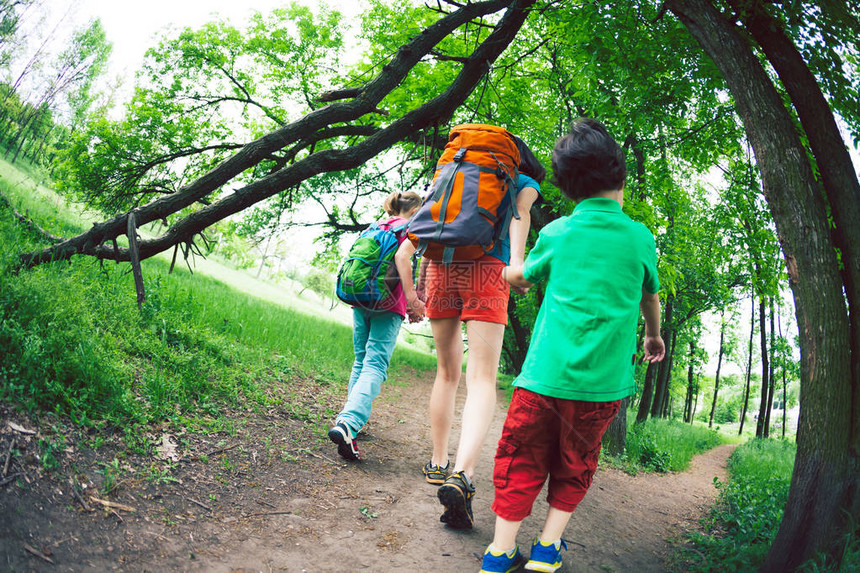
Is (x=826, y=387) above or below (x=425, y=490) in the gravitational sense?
above

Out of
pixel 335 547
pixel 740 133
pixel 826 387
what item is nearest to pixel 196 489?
pixel 335 547

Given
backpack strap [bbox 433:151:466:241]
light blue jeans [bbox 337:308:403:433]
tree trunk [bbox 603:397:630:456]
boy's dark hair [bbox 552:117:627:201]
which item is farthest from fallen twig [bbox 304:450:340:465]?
tree trunk [bbox 603:397:630:456]

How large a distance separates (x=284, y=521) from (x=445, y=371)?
4.03 ft

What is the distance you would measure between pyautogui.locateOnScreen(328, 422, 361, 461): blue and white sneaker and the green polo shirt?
68.1 inches

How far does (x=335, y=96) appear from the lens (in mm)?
4691

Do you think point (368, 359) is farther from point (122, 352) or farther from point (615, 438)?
point (615, 438)

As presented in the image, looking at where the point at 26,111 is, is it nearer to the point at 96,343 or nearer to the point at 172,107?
the point at 172,107

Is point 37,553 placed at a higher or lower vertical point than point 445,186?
lower

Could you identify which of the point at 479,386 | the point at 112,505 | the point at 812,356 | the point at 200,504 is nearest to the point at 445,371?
the point at 479,386

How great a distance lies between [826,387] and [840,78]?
7.04ft

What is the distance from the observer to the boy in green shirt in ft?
6.28

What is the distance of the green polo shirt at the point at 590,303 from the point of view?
190cm

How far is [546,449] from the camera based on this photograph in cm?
202

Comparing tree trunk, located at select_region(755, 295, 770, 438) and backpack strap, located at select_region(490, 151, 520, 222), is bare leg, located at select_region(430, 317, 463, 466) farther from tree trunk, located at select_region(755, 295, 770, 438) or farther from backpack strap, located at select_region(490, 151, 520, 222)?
tree trunk, located at select_region(755, 295, 770, 438)
